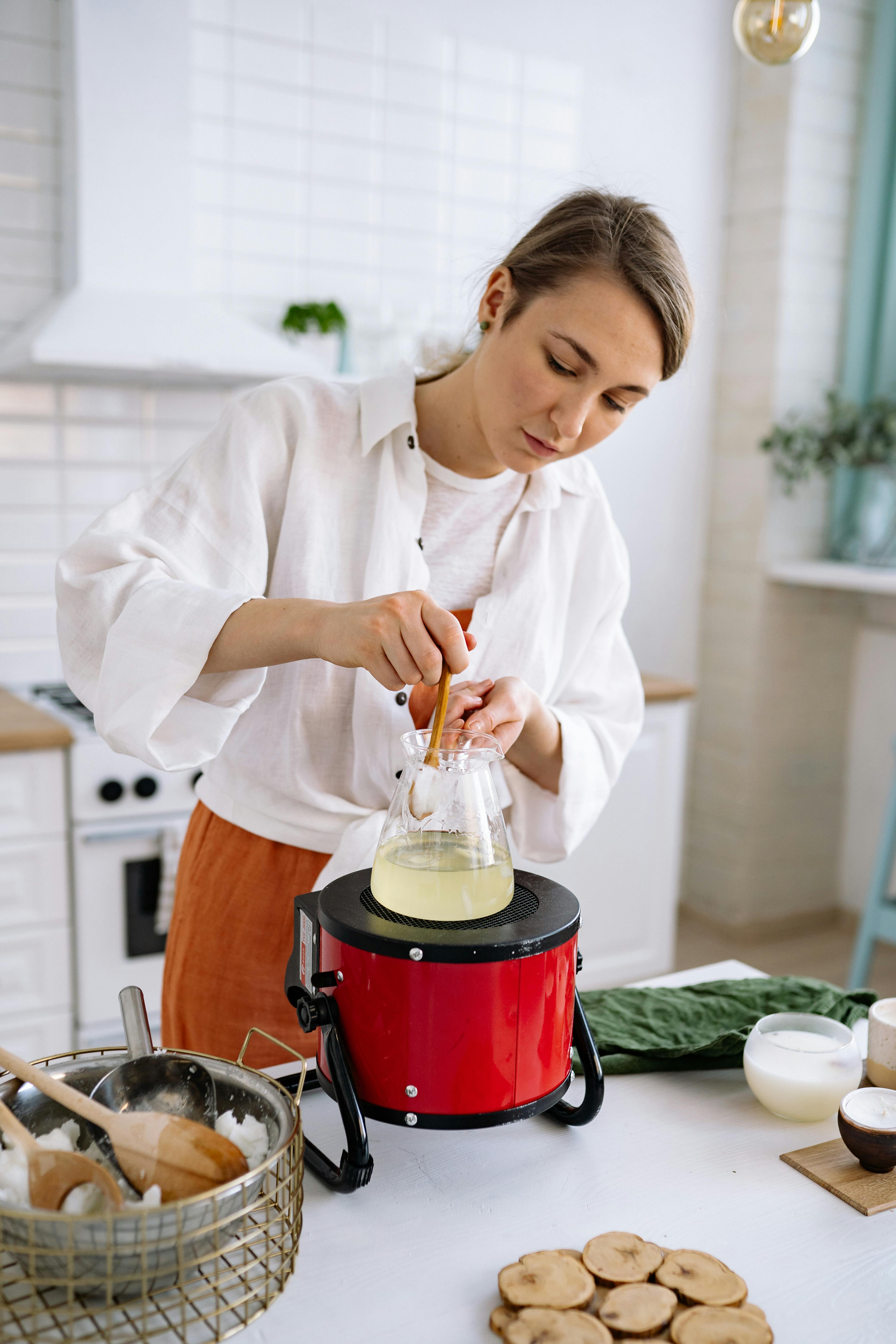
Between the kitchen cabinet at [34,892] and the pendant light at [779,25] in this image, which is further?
the kitchen cabinet at [34,892]

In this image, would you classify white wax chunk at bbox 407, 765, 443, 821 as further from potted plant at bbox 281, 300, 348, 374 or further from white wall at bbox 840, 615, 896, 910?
white wall at bbox 840, 615, 896, 910

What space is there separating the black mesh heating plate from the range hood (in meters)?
1.63

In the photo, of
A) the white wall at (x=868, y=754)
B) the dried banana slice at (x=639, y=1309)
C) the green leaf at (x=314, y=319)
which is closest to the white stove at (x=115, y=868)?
the green leaf at (x=314, y=319)

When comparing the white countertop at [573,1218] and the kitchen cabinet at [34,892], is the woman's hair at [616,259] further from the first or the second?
the kitchen cabinet at [34,892]

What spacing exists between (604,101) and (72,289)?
5.39ft

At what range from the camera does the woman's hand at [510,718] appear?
1.07 metres

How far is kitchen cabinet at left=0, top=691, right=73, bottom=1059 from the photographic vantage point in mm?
2051

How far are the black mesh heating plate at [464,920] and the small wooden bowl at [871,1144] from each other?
0.31 meters

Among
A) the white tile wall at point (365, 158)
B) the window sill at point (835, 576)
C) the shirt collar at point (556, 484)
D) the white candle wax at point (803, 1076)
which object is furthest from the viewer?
the window sill at point (835, 576)

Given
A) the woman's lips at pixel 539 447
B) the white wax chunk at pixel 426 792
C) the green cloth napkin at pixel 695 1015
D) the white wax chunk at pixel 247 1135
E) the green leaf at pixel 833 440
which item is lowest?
the green cloth napkin at pixel 695 1015

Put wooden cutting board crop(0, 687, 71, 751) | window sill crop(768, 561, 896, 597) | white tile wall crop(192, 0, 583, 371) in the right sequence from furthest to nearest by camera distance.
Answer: window sill crop(768, 561, 896, 597) → white tile wall crop(192, 0, 583, 371) → wooden cutting board crop(0, 687, 71, 751)

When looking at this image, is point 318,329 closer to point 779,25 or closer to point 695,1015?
point 779,25

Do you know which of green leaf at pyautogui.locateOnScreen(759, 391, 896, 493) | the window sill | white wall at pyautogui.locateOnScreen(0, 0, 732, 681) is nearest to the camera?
white wall at pyautogui.locateOnScreen(0, 0, 732, 681)

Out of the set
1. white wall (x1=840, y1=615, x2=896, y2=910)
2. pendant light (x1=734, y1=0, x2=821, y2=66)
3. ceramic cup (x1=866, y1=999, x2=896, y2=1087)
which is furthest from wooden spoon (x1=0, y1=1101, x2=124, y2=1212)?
white wall (x1=840, y1=615, x2=896, y2=910)
